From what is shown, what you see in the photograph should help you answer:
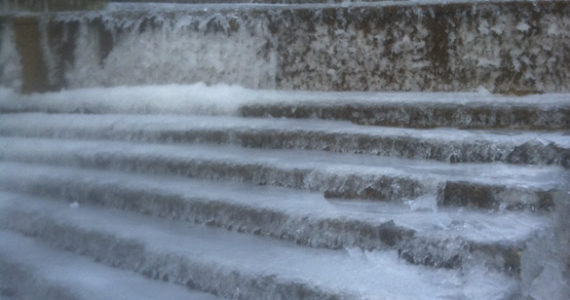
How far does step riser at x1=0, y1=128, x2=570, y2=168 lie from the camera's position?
2.45 m

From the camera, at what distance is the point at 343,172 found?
8.38 feet

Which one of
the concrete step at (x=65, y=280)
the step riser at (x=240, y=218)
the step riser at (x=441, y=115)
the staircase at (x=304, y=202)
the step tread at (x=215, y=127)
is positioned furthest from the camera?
the step riser at (x=441, y=115)

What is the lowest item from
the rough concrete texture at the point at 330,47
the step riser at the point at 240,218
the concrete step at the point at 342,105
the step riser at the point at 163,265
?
the step riser at the point at 163,265

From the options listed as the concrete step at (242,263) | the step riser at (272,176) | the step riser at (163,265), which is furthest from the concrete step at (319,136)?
the step riser at (163,265)

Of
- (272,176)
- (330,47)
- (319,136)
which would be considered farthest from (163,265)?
(330,47)

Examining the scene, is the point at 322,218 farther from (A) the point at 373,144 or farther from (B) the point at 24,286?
(B) the point at 24,286

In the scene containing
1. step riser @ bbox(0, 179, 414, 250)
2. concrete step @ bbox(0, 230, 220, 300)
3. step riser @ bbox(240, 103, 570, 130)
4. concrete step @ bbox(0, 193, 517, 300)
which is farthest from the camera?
step riser @ bbox(240, 103, 570, 130)

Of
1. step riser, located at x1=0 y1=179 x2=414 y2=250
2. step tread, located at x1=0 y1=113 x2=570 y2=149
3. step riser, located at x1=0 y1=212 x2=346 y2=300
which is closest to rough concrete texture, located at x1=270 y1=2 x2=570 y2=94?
step tread, located at x1=0 y1=113 x2=570 y2=149

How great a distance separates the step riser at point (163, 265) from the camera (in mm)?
2008

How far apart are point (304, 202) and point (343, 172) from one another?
25 centimetres

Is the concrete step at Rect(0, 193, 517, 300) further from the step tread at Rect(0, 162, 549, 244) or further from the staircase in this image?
the step tread at Rect(0, 162, 549, 244)

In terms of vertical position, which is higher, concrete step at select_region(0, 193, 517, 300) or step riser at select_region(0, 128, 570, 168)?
step riser at select_region(0, 128, 570, 168)

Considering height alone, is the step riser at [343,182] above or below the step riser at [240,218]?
above

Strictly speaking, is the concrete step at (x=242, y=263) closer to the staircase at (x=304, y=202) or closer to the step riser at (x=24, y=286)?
the staircase at (x=304, y=202)
